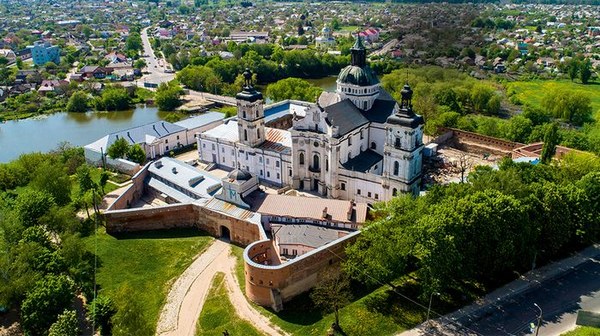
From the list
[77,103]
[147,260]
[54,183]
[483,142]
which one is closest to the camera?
[147,260]

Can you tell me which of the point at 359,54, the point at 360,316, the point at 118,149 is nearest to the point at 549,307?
the point at 360,316

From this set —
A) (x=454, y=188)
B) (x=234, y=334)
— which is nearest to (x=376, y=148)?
(x=454, y=188)

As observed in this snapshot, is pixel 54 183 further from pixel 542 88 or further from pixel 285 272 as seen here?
pixel 542 88

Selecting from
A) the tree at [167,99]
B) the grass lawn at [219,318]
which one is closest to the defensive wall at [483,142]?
the grass lawn at [219,318]

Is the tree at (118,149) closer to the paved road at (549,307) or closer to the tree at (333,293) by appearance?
the tree at (333,293)

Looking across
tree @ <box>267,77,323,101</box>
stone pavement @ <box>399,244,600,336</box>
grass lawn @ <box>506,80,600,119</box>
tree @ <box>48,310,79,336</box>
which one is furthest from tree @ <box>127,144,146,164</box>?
grass lawn @ <box>506,80,600,119</box>

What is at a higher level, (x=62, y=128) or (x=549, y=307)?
(x=549, y=307)

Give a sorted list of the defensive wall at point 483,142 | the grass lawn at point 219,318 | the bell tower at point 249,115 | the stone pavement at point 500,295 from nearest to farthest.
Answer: the stone pavement at point 500,295
the grass lawn at point 219,318
the bell tower at point 249,115
the defensive wall at point 483,142
